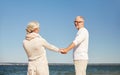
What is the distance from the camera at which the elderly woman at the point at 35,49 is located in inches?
384

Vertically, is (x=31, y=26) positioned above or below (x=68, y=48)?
above

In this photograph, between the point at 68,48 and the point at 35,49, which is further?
the point at 68,48

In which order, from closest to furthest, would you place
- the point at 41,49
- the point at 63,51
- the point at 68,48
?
1. the point at 41,49
2. the point at 68,48
3. the point at 63,51

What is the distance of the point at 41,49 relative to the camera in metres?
9.76

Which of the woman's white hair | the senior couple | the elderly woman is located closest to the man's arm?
the senior couple

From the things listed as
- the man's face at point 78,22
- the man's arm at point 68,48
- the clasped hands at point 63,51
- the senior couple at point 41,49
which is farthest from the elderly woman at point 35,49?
the man's face at point 78,22

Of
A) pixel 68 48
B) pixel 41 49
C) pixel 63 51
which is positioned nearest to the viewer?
pixel 41 49

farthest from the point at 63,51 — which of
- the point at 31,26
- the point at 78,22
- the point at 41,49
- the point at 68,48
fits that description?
the point at 31,26

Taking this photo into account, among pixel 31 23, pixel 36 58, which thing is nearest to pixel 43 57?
pixel 36 58

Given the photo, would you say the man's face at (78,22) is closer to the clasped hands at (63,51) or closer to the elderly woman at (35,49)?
the clasped hands at (63,51)

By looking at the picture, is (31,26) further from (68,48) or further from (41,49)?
(68,48)

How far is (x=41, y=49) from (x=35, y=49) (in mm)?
154

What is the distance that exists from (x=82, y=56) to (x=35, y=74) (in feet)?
4.17

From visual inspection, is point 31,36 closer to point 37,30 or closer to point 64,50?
point 37,30
